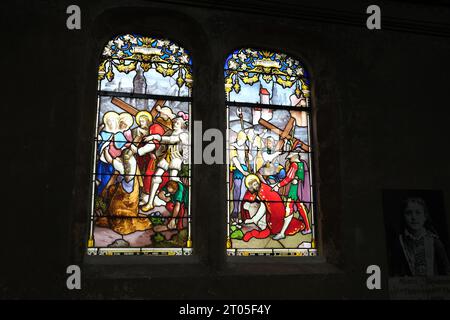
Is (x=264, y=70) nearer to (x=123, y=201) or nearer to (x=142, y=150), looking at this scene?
(x=142, y=150)

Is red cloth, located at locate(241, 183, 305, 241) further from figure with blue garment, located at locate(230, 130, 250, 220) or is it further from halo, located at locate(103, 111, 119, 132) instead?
halo, located at locate(103, 111, 119, 132)

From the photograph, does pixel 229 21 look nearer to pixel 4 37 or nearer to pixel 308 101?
pixel 308 101

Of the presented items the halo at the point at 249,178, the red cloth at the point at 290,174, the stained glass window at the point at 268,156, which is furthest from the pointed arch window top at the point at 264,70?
the halo at the point at 249,178

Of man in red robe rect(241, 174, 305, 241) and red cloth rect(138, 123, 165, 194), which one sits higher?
red cloth rect(138, 123, 165, 194)

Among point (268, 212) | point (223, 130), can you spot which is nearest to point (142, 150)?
point (223, 130)

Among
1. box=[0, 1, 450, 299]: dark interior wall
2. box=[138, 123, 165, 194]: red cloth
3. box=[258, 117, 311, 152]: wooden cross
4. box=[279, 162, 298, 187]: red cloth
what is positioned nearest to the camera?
box=[0, 1, 450, 299]: dark interior wall

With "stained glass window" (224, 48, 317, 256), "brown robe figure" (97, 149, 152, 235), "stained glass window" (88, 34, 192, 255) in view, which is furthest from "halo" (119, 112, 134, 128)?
"stained glass window" (224, 48, 317, 256)

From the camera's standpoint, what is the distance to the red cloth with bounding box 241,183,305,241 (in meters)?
4.60

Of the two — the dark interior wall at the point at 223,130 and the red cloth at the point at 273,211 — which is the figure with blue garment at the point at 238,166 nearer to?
the red cloth at the point at 273,211

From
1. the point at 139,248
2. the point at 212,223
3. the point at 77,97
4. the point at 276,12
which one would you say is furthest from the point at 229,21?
the point at 139,248

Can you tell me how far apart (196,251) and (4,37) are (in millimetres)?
2552

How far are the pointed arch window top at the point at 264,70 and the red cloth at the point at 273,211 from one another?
1.11 metres

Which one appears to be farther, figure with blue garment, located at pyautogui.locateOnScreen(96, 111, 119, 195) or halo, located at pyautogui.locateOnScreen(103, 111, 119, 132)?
halo, located at pyautogui.locateOnScreen(103, 111, 119, 132)

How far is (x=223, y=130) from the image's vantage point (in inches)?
179
